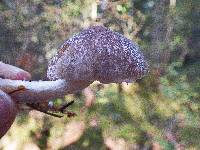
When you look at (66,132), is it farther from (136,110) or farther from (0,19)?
(0,19)

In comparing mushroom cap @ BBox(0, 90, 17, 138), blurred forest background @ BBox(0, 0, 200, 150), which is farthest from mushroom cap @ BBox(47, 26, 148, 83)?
blurred forest background @ BBox(0, 0, 200, 150)

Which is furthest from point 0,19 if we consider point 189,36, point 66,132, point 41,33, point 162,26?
point 189,36

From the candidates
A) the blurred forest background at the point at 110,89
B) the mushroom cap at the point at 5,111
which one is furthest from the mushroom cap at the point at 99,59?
the blurred forest background at the point at 110,89

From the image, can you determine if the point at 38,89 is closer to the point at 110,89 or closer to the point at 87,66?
the point at 87,66

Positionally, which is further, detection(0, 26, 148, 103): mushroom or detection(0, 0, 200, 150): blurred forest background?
detection(0, 0, 200, 150): blurred forest background

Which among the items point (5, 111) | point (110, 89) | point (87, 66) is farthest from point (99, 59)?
point (110, 89)

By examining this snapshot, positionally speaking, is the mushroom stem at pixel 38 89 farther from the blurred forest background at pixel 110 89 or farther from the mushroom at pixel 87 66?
the blurred forest background at pixel 110 89

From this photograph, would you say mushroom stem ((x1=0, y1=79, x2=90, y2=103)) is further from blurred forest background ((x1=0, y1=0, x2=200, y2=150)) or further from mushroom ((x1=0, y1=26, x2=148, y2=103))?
blurred forest background ((x1=0, y1=0, x2=200, y2=150))

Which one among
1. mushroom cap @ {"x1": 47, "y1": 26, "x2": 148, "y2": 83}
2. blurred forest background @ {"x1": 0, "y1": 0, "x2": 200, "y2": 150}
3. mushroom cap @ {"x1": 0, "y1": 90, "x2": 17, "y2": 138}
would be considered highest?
mushroom cap @ {"x1": 47, "y1": 26, "x2": 148, "y2": 83}
